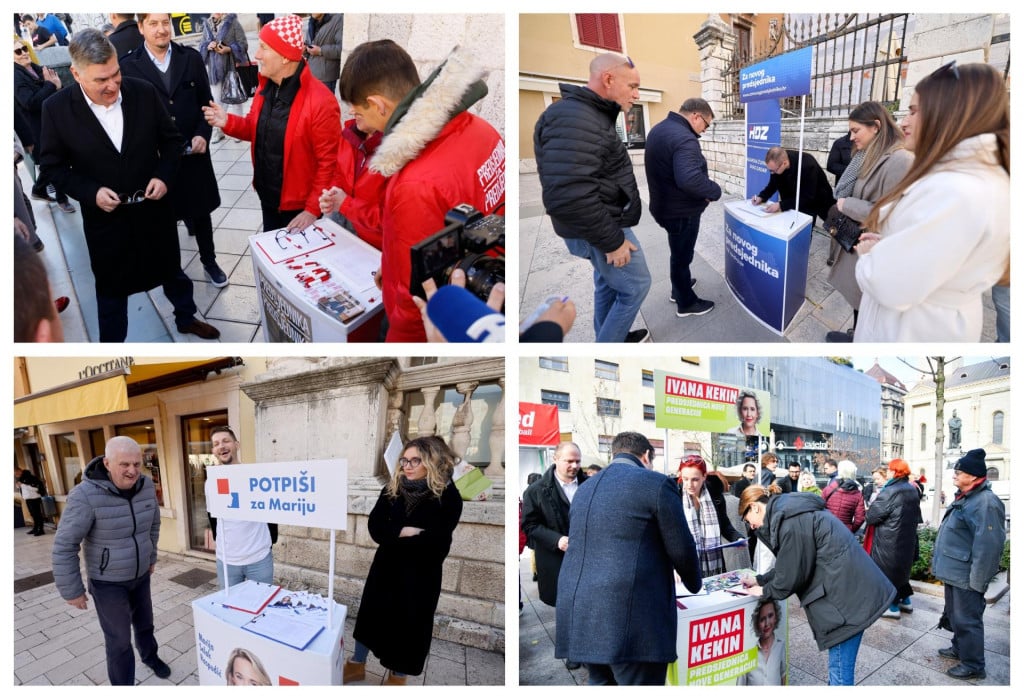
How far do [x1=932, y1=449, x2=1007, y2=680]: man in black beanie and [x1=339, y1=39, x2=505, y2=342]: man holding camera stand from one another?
8.69 feet

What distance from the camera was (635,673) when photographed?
2170 mm

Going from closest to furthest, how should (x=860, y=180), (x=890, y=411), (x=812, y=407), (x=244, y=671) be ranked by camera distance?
1. (x=244, y=671)
2. (x=860, y=180)
3. (x=890, y=411)
4. (x=812, y=407)

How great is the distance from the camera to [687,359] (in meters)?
2.80

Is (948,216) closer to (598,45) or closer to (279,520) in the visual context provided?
(598,45)

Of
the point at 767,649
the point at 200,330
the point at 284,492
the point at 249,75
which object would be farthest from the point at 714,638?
the point at 249,75

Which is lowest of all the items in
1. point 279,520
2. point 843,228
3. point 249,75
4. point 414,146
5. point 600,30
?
point 279,520

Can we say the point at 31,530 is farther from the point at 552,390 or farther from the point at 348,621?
the point at 552,390

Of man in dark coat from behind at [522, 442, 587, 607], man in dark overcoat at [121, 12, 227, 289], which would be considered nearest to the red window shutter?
man in dark overcoat at [121, 12, 227, 289]

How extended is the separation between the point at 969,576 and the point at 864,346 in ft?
4.48

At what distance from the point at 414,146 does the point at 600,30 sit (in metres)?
1.16

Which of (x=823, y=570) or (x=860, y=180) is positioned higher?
(x=860, y=180)

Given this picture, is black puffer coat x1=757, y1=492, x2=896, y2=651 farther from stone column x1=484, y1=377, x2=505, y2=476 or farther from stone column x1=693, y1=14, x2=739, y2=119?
stone column x1=693, y1=14, x2=739, y2=119

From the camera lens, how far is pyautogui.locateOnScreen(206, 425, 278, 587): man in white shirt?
2.68m

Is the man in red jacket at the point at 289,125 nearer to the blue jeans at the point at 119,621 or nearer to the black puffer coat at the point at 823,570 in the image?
the blue jeans at the point at 119,621
